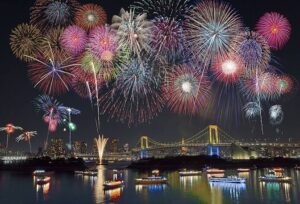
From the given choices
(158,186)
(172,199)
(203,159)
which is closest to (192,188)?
(158,186)

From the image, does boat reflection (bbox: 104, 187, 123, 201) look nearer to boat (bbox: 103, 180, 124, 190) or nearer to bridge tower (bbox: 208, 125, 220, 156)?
boat (bbox: 103, 180, 124, 190)

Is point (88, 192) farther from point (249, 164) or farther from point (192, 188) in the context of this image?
point (249, 164)

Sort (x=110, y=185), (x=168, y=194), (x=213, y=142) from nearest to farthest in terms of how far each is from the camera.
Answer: (x=168, y=194), (x=110, y=185), (x=213, y=142)

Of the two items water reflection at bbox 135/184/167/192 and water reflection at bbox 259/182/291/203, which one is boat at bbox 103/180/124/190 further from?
water reflection at bbox 259/182/291/203

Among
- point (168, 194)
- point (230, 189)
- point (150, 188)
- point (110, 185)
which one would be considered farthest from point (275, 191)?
point (110, 185)

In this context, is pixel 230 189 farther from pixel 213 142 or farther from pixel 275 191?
pixel 213 142

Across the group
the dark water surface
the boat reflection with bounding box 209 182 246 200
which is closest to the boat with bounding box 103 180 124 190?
the dark water surface

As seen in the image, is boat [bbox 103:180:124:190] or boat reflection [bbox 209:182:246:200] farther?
boat [bbox 103:180:124:190]

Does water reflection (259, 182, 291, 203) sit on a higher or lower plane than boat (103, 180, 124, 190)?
lower

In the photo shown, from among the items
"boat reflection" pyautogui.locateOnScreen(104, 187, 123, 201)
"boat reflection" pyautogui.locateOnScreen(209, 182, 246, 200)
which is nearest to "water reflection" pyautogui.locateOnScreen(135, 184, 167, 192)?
"boat reflection" pyautogui.locateOnScreen(104, 187, 123, 201)

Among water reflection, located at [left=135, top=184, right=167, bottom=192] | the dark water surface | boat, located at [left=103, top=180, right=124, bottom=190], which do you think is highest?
boat, located at [left=103, top=180, right=124, bottom=190]

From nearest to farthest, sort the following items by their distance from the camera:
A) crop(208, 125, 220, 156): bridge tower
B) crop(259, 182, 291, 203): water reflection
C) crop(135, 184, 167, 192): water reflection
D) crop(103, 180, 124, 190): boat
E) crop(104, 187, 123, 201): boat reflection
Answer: crop(259, 182, 291, 203): water reflection, crop(104, 187, 123, 201): boat reflection, crop(135, 184, 167, 192): water reflection, crop(103, 180, 124, 190): boat, crop(208, 125, 220, 156): bridge tower

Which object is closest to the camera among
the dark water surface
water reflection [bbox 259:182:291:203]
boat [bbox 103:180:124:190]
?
the dark water surface
